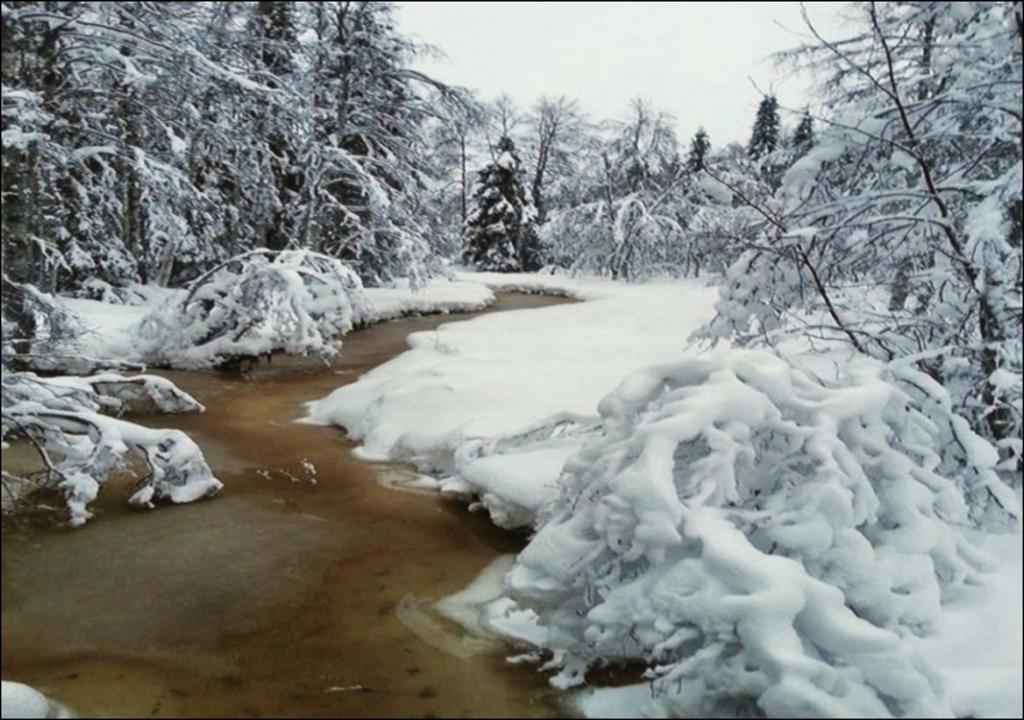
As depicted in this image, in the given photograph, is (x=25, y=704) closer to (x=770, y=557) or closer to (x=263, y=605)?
(x=263, y=605)

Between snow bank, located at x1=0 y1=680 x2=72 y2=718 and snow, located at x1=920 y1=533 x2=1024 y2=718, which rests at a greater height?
snow, located at x1=920 y1=533 x2=1024 y2=718

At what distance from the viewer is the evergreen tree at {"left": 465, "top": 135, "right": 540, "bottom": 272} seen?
36.3 metres

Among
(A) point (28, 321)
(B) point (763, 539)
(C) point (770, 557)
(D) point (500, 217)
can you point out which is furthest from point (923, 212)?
(D) point (500, 217)

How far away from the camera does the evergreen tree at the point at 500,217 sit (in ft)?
119

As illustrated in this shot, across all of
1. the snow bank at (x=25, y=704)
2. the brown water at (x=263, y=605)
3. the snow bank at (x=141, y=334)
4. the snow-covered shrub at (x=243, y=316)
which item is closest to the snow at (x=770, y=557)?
the brown water at (x=263, y=605)

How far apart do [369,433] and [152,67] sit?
5.55 meters

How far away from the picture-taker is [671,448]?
3.74 metres

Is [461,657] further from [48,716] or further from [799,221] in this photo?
[799,221]

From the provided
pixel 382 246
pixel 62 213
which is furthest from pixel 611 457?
pixel 382 246

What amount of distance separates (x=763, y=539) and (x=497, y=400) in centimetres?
474

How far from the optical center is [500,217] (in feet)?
120

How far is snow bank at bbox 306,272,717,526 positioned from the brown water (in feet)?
1.58

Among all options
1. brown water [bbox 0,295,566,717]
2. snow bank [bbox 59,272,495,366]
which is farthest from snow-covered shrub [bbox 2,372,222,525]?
snow bank [bbox 59,272,495,366]

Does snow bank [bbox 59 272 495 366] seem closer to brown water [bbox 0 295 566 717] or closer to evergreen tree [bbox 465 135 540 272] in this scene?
brown water [bbox 0 295 566 717]
